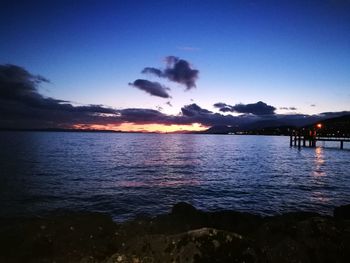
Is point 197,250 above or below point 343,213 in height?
above

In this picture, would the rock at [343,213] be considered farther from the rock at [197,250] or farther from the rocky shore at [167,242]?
the rock at [197,250]

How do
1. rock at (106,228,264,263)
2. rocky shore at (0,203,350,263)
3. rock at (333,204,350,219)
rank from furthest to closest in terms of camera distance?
rock at (333,204,350,219) < rocky shore at (0,203,350,263) < rock at (106,228,264,263)

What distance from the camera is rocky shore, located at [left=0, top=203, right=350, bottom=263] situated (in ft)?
19.7

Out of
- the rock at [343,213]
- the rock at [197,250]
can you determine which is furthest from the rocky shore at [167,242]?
the rock at [343,213]

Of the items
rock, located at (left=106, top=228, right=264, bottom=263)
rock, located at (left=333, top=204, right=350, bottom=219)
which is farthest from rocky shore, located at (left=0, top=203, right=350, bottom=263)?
rock, located at (left=333, top=204, right=350, bottom=219)

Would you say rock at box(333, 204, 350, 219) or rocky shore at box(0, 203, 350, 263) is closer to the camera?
rocky shore at box(0, 203, 350, 263)

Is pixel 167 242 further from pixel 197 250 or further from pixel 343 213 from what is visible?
pixel 343 213

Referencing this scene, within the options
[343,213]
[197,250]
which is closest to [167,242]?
[197,250]

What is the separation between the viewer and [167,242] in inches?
251

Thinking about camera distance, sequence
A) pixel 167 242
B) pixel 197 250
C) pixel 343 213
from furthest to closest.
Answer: pixel 343 213 → pixel 167 242 → pixel 197 250

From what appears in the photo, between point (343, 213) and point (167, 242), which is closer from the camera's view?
point (167, 242)

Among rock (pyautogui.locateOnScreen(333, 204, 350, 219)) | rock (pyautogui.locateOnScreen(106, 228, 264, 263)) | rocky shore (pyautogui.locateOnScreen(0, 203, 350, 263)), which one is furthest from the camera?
rock (pyautogui.locateOnScreen(333, 204, 350, 219))

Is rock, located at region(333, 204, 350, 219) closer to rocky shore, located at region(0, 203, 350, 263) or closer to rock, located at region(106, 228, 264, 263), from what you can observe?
rocky shore, located at region(0, 203, 350, 263)

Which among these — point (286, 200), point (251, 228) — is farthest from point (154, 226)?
point (286, 200)
